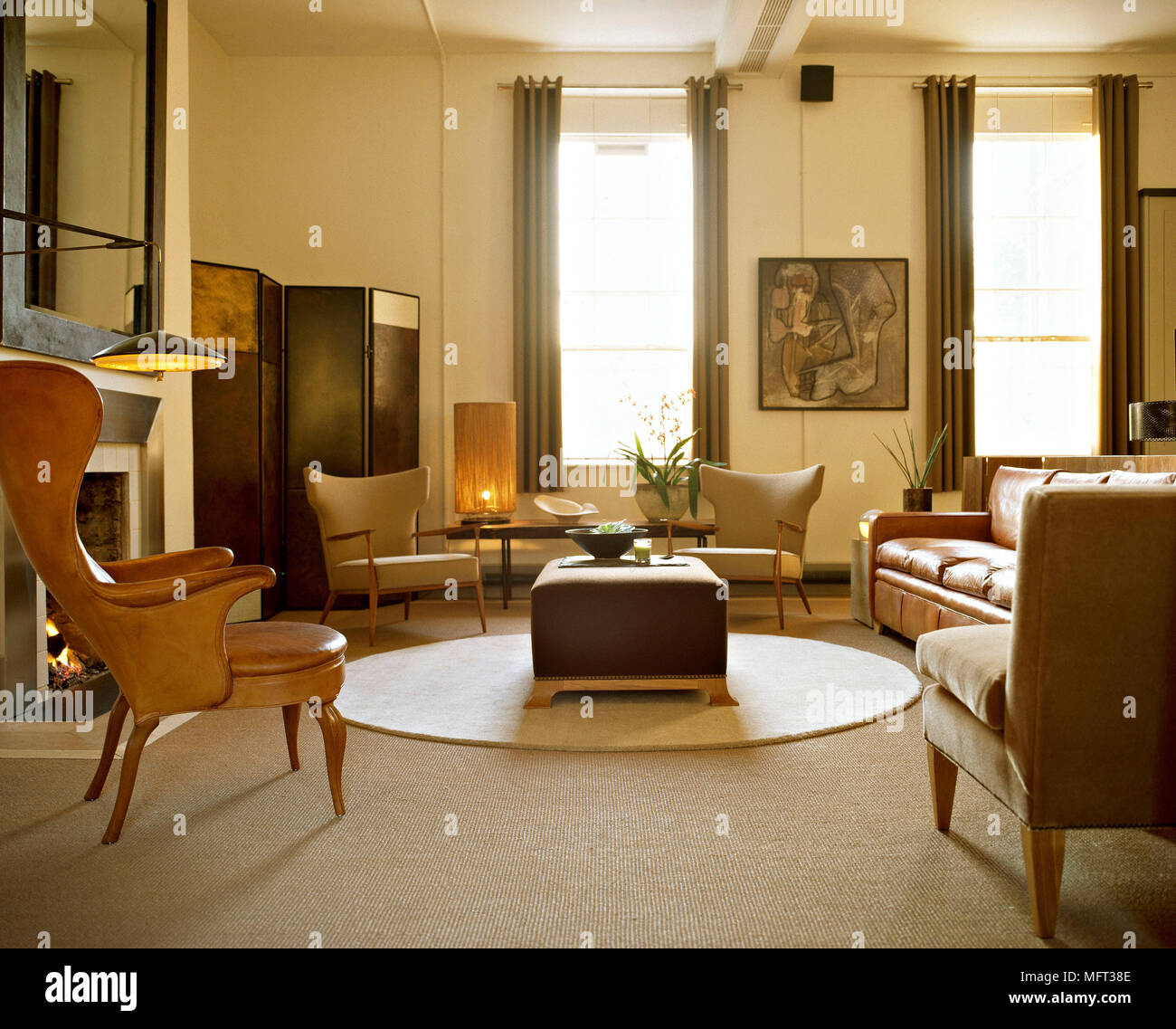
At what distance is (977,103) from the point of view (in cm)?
634

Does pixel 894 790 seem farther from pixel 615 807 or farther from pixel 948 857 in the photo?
pixel 615 807

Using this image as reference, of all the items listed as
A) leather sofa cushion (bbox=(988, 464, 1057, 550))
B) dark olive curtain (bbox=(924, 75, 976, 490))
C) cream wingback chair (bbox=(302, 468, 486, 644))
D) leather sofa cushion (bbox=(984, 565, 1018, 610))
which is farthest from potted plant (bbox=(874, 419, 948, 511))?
cream wingback chair (bbox=(302, 468, 486, 644))

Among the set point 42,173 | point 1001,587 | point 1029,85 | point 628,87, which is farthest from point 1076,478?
point 42,173

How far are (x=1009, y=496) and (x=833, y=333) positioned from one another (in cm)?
226

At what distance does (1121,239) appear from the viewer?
20.3 ft

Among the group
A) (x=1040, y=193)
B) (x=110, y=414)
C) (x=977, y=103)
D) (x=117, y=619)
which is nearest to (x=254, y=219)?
(x=110, y=414)

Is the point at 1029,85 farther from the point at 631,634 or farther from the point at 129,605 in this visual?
the point at 129,605

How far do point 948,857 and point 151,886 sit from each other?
1748 millimetres

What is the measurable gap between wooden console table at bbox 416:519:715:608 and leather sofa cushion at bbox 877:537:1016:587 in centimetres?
114

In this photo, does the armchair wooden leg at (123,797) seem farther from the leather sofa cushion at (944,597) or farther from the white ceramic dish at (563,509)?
the white ceramic dish at (563,509)

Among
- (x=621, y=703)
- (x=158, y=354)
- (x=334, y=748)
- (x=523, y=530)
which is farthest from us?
(x=523, y=530)

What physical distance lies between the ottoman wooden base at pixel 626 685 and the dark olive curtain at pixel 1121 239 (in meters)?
4.62

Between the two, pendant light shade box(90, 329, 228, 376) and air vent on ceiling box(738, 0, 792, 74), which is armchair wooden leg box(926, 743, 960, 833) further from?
air vent on ceiling box(738, 0, 792, 74)

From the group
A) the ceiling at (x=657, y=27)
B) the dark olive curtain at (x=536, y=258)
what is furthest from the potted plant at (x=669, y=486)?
the ceiling at (x=657, y=27)
